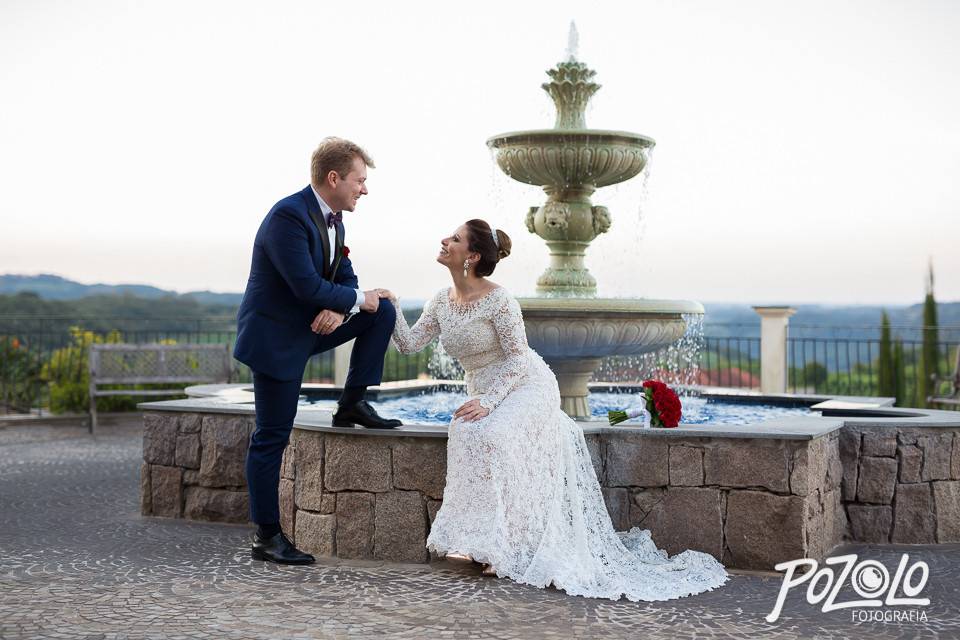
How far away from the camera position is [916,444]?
5363mm

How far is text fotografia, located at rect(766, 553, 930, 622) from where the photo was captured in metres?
4.09

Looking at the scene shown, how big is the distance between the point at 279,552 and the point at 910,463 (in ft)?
11.5

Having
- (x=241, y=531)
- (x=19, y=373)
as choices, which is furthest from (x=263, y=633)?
(x=19, y=373)

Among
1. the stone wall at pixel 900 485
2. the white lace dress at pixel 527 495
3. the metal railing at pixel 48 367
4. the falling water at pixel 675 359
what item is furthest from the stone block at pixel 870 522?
the metal railing at pixel 48 367

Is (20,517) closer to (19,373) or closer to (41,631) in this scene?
(41,631)

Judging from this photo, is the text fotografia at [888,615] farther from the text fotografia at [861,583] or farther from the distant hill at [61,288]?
the distant hill at [61,288]

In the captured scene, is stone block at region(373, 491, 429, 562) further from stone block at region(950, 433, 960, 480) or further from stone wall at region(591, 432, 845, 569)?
stone block at region(950, 433, 960, 480)

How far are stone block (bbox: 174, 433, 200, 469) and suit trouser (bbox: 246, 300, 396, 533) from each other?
1348mm

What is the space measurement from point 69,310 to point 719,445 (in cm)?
2729

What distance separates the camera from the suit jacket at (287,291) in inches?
171

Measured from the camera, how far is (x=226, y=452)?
18.9 feet

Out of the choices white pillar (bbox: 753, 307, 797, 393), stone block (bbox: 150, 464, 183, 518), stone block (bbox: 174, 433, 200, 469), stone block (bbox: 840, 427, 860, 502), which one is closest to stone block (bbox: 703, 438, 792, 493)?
stone block (bbox: 840, 427, 860, 502)

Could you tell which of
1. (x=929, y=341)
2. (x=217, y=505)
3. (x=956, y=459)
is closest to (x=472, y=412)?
(x=217, y=505)

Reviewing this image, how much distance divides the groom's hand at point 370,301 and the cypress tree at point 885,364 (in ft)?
40.7
